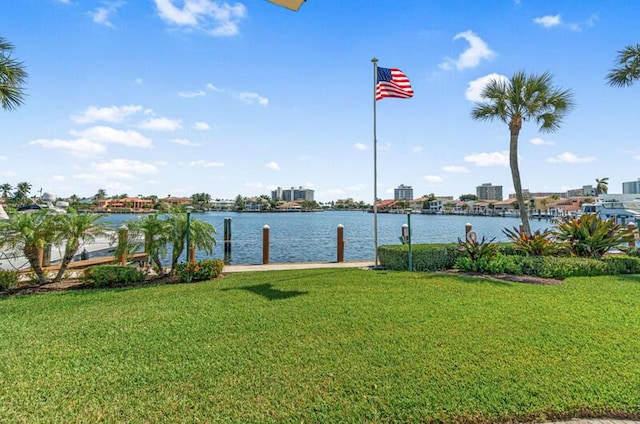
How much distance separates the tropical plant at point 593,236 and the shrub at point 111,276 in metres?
10.7

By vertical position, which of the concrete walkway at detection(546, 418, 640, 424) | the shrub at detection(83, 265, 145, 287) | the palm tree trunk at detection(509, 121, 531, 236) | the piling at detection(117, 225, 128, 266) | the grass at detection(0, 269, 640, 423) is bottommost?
the concrete walkway at detection(546, 418, 640, 424)

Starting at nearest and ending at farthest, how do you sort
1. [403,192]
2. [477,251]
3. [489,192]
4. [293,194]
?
1. [477,251]
2. [489,192]
3. [293,194]
4. [403,192]

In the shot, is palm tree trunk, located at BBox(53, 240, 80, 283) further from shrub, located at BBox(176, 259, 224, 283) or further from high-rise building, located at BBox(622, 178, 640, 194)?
high-rise building, located at BBox(622, 178, 640, 194)

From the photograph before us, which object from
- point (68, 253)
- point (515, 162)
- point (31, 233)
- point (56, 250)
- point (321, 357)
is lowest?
point (321, 357)

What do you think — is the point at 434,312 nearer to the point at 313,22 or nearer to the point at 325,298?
the point at 325,298

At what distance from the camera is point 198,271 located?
286 inches

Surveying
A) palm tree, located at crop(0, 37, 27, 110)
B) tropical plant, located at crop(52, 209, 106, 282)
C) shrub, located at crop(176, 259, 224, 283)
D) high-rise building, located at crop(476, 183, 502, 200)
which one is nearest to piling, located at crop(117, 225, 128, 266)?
tropical plant, located at crop(52, 209, 106, 282)

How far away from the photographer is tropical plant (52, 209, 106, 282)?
261 inches

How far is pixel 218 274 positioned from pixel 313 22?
24.0 feet

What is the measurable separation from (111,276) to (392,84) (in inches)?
330

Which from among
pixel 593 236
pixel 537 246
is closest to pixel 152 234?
pixel 537 246

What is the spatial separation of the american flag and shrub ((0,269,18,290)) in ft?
30.1

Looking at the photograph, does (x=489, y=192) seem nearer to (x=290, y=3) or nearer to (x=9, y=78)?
(x=9, y=78)

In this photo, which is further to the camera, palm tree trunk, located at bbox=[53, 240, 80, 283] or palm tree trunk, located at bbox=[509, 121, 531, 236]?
palm tree trunk, located at bbox=[509, 121, 531, 236]
